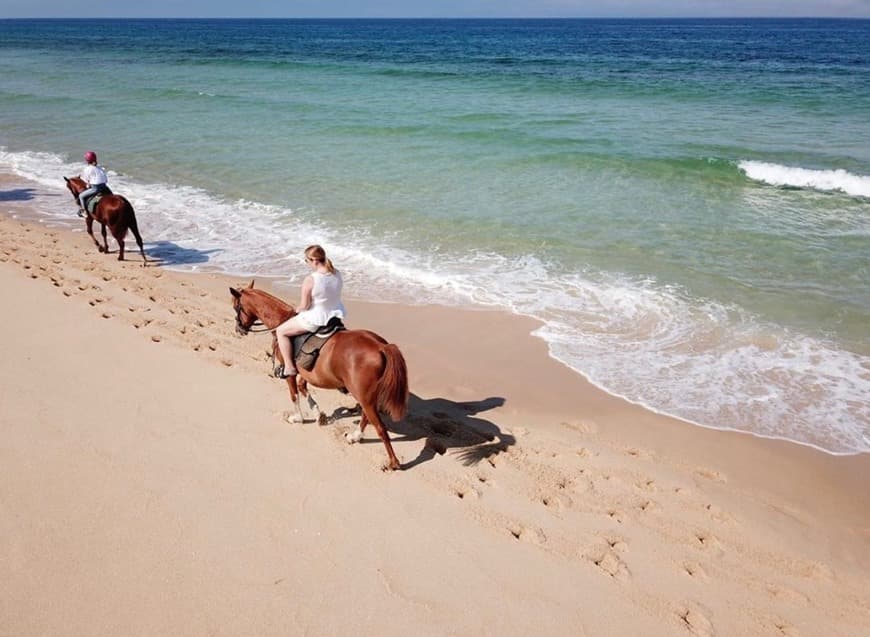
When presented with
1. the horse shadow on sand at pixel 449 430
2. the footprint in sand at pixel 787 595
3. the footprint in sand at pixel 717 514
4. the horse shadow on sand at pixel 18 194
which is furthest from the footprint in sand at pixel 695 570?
the horse shadow on sand at pixel 18 194

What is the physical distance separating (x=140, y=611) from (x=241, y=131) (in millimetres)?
22902

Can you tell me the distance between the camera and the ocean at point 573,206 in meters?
8.64

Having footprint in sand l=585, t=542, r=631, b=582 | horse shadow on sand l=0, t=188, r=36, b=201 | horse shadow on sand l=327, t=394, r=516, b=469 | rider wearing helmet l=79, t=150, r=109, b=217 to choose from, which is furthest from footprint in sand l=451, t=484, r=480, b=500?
horse shadow on sand l=0, t=188, r=36, b=201

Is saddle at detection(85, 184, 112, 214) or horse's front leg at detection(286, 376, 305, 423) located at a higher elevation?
Answer: saddle at detection(85, 184, 112, 214)

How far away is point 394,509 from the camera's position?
5359 millimetres

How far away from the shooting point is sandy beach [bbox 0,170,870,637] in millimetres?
4340

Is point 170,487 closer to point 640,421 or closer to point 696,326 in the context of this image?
point 640,421

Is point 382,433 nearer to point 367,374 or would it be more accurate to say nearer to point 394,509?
point 367,374

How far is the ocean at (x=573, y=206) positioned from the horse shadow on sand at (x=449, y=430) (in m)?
1.93

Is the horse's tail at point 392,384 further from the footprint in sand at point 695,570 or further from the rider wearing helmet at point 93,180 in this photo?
the rider wearing helmet at point 93,180

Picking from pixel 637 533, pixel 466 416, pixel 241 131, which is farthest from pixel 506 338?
pixel 241 131

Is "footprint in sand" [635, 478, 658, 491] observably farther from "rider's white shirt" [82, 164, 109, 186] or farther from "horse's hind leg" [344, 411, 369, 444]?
"rider's white shirt" [82, 164, 109, 186]

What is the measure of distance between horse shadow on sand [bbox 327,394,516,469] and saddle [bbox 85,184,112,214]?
8387 mm

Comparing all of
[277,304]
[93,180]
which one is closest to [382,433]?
[277,304]
